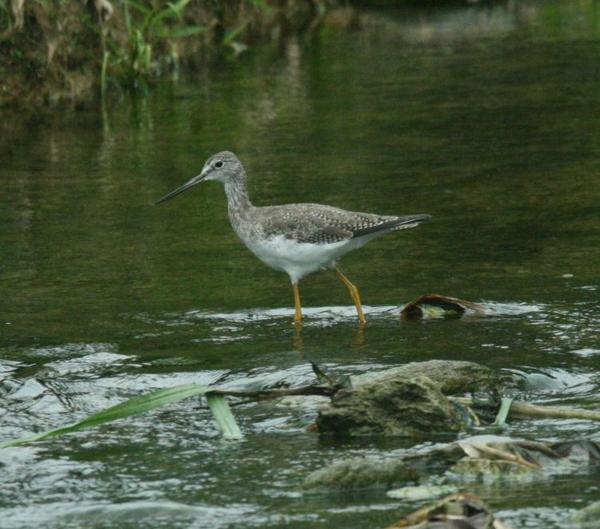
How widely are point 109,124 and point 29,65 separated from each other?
1.83 m

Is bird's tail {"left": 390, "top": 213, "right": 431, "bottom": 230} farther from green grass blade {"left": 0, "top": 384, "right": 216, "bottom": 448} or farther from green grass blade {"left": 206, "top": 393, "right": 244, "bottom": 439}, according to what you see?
green grass blade {"left": 0, "top": 384, "right": 216, "bottom": 448}

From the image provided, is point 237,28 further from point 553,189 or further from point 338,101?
point 553,189

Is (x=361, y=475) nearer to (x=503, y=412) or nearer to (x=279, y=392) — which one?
(x=279, y=392)

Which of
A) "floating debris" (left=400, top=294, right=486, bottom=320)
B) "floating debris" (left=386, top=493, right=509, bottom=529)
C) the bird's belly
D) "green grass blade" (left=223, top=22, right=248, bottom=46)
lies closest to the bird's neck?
the bird's belly

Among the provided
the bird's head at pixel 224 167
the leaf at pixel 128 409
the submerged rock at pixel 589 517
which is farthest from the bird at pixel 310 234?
the submerged rock at pixel 589 517

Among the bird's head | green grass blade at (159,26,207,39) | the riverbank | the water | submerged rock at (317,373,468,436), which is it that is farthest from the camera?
green grass blade at (159,26,207,39)

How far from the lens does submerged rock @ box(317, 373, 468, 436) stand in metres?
7.64

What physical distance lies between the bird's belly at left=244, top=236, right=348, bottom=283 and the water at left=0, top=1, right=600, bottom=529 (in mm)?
352

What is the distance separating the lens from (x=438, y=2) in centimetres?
3178

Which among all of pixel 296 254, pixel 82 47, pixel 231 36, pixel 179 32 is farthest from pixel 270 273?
pixel 231 36

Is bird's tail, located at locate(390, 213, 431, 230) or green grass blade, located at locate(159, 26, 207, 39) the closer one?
bird's tail, located at locate(390, 213, 431, 230)

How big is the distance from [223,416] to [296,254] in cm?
283

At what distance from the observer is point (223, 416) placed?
7801 mm

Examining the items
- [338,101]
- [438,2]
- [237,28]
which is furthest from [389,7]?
[338,101]
